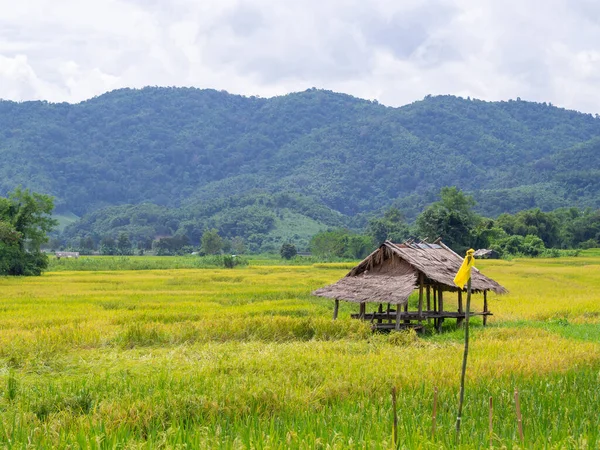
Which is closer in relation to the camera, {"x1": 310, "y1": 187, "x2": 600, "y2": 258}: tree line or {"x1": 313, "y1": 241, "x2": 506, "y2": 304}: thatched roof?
{"x1": 313, "y1": 241, "x2": 506, "y2": 304}: thatched roof

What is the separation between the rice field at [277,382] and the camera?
6.20 metres

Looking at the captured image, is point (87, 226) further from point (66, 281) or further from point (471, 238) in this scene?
point (66, 281)

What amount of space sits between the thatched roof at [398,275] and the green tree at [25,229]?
24198 millimetres

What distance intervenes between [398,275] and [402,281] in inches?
27.3

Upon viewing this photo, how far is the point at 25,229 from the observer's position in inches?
1523

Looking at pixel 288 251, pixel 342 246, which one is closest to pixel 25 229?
pixel 288 251

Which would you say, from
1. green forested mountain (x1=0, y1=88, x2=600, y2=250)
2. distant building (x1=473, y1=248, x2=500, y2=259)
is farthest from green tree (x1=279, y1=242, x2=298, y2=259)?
green forested mountain (x1=0, y1=88, x2=600, y2=250)

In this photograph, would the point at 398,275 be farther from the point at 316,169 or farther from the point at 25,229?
the point at 316,169

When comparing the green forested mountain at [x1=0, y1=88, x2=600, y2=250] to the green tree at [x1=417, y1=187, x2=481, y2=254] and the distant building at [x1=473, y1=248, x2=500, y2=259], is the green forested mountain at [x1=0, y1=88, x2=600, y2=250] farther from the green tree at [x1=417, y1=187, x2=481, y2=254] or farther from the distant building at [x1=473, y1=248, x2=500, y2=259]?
the green tree at [x1=417, y1=187, x2=481, y2=254]

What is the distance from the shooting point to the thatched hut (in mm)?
16250

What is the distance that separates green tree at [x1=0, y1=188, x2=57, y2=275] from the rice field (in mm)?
19385

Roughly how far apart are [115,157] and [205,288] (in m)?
174

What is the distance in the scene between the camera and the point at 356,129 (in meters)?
198

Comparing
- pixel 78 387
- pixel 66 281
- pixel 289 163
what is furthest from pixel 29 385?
pixel 289 163
